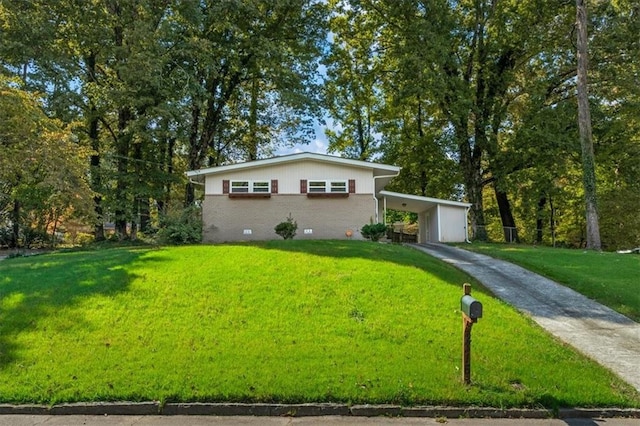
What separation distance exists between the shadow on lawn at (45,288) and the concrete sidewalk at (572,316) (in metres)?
7.84

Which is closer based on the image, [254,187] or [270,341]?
[270,341]

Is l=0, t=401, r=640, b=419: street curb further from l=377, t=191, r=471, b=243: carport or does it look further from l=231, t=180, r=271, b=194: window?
l=377, t=191, r=471, b=243: carport

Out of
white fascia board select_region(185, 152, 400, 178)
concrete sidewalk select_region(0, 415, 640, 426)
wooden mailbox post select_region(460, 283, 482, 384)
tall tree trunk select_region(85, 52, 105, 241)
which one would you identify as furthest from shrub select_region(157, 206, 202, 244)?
wooden mailbox post select_region(460, 283, 482, 384)

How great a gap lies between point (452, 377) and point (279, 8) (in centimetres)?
2491

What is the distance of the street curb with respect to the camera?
181 inches

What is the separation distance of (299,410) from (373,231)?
13.5 meters

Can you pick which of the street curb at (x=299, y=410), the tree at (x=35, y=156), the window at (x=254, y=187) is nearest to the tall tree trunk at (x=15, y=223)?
the tree at (x=35, y=156)

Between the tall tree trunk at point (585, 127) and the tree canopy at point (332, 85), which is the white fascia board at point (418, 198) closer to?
the tree canopy at point (332, 85)

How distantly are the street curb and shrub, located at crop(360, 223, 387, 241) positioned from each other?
1324 cm

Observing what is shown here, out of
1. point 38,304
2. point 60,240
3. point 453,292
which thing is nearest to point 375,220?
point 453,292

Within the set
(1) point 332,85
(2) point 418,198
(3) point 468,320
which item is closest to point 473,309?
(3) point 468,320

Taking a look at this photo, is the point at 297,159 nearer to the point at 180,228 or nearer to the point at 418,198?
the point at 180,228

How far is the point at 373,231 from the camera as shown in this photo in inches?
702

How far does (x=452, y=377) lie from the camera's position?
5230 mm
